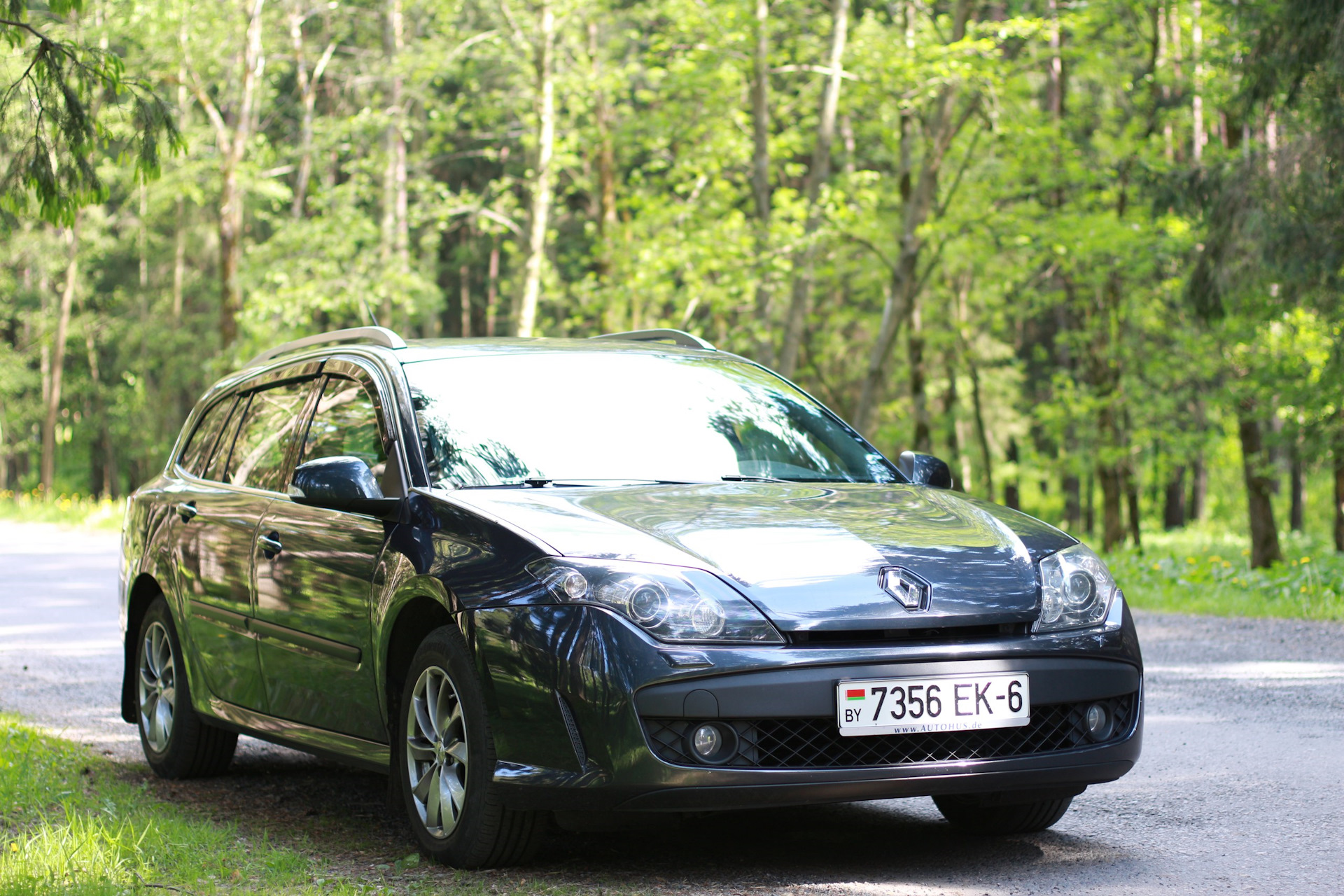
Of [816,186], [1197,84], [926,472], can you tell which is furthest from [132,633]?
[1197,84]

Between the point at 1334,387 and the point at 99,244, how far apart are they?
40.1 meters

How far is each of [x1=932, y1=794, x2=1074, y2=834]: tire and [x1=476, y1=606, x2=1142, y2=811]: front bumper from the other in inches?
24.4

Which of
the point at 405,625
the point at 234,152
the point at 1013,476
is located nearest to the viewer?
the point at 405,625

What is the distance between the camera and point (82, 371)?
189ft

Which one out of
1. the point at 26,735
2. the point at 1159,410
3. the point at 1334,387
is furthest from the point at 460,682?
the point at 1159,410

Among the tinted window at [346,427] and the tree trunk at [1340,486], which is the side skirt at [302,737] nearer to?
the tinted window at [346,427]

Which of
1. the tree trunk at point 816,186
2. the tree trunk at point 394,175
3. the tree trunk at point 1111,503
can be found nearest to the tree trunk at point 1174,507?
the tree trunk at point 1111,503

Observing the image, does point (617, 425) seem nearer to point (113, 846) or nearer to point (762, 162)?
point (113, 846)

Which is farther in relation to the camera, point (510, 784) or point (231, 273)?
point (231, 273)

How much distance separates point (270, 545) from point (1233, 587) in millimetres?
9958

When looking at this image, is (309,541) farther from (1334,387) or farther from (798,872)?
(1334,387)

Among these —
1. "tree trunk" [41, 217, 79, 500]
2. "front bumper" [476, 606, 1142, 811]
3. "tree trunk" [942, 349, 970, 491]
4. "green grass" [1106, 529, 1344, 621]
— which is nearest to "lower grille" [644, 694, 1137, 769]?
"front bumper" [476, 606, 1142, 811]

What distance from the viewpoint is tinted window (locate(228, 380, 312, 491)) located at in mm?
5605

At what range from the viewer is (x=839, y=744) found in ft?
12.4
